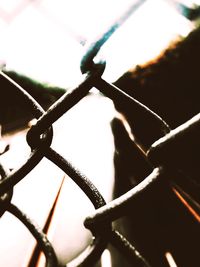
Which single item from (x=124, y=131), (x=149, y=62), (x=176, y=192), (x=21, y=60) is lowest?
(x=176, y=192)

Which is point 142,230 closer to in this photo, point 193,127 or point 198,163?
point 198,163

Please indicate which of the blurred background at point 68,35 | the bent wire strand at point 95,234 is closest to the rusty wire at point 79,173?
the bent wire strand at point 95,234

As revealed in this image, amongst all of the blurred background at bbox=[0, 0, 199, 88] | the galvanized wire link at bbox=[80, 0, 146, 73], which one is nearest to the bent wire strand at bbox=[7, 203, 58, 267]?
the galvanized wire link at bbox=[80, 0, 146, 73]

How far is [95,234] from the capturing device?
37cm

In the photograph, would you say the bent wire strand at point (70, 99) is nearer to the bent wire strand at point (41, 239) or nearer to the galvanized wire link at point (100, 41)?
the galvanized wire link at point (100, 41)

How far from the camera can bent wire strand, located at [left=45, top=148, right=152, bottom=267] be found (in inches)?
14.5

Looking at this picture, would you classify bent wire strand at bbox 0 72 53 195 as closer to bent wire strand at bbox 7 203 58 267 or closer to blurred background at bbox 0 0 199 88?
bent wire strand at bbox 7 203 58 267

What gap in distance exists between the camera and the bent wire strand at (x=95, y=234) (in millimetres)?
369

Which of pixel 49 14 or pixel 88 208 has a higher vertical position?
pixel 49 14

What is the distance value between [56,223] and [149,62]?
539mm

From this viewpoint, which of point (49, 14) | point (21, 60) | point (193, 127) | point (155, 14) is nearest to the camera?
point (193, 127)

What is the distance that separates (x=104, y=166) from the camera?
90 cm

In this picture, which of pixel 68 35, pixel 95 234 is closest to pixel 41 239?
pixel 95 234

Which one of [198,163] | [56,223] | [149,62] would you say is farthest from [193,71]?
[56,223]
